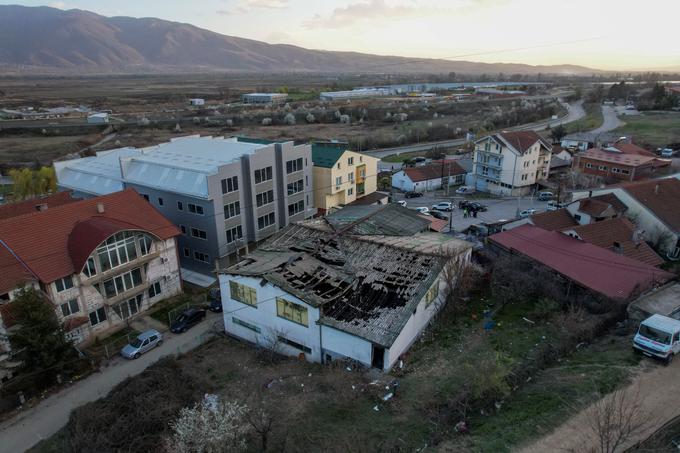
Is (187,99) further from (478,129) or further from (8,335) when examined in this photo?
(8,335)

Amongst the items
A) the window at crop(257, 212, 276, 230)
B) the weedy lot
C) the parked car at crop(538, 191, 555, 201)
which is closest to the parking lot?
the parked car at crop(538, 191, 555, 201)

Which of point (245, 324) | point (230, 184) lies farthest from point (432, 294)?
point (230, 184)

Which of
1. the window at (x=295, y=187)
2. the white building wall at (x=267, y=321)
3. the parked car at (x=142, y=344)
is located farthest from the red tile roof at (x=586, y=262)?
the parked car at (x=142, y=344)

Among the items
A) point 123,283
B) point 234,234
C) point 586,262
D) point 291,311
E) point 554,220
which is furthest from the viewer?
point 554,220

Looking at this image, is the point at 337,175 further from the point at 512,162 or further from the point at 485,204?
the point at 512,162

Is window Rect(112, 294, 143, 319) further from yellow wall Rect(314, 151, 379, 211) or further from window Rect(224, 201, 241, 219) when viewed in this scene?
yellow wall Rect(314, 151, 379, 211)

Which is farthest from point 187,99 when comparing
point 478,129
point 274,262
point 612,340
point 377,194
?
point 612,340
